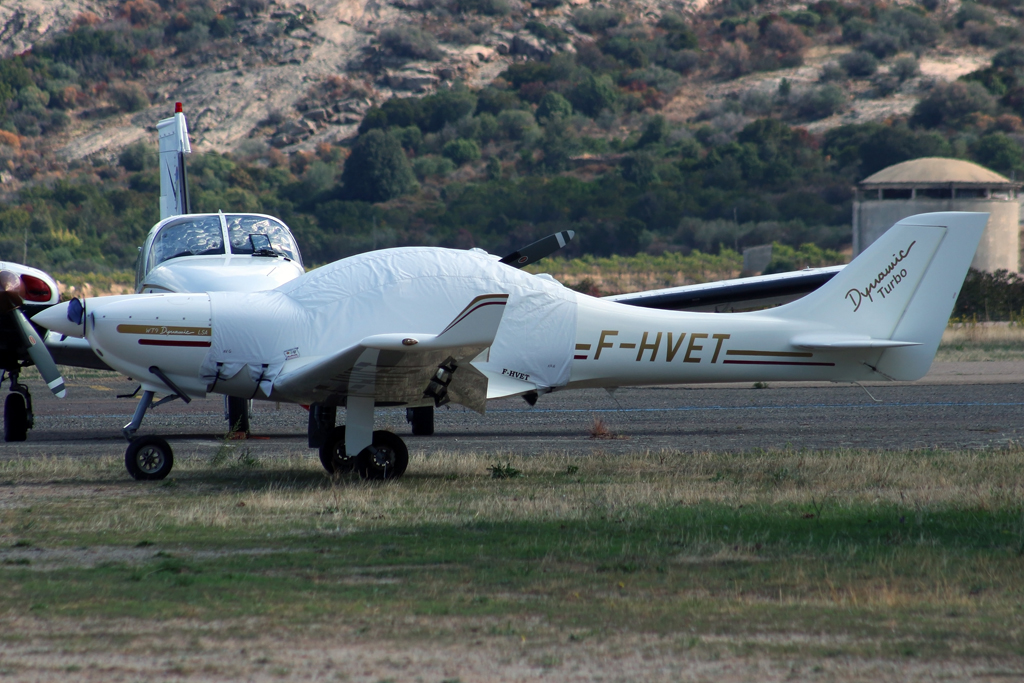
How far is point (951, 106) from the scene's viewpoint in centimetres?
8969

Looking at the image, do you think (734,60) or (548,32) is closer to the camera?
(734,60)

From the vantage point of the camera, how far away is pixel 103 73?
4178 inches

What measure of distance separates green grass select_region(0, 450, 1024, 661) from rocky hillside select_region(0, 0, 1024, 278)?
203 feet

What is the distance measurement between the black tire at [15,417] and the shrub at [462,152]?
7748cm

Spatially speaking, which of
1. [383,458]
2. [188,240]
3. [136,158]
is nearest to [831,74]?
[136,158]

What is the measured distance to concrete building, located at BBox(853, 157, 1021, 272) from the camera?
58.0 meters

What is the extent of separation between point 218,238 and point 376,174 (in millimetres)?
70346

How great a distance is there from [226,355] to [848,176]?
7754cm

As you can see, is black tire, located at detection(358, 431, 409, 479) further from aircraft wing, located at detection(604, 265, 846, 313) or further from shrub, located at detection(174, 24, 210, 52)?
shrub, located at detection(174, 24, 210, 52)

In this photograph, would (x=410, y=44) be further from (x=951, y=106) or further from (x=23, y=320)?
(x=23, y=320)

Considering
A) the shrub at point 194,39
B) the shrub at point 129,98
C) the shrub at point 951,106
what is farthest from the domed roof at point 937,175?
the shrub at point 194,39

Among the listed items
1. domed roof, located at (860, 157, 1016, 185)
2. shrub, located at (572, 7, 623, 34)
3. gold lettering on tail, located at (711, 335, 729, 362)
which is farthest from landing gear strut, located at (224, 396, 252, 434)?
shrub, located at (572, 7, 623, 34)

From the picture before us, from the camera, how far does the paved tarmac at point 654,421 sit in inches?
536

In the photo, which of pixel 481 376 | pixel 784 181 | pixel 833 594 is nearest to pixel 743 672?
pixel 833 594
